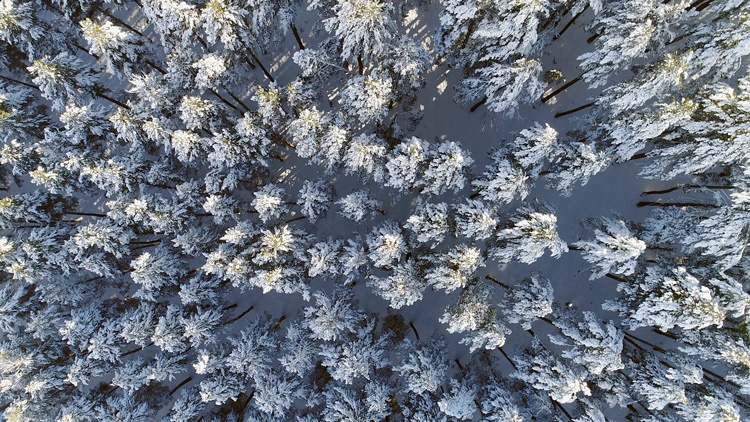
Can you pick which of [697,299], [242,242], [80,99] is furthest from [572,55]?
[80,99]

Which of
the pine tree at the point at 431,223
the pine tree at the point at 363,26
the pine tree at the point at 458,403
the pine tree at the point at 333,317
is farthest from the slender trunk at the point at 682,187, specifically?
the pine tree at the point at 333,317

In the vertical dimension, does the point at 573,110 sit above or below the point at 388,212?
below

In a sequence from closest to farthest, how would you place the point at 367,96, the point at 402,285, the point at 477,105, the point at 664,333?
the point at 367,96 → the point at 402,285 → the point at 664,333 → the point at 477,105

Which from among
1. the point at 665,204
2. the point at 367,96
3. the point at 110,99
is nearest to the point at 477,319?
the point at 367,96

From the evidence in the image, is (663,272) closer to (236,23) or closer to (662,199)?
(662,199)

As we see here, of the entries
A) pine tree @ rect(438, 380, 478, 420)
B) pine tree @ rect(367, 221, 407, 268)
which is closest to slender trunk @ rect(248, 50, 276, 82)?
pine tree @ rect(367, 221, 407, 268)

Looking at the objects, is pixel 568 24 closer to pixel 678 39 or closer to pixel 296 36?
pixel 678 39

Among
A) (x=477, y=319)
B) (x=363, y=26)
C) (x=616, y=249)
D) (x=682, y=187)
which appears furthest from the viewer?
(x=682, y=187)

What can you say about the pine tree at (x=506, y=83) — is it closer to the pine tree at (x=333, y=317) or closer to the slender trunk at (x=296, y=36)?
the slender trunk at (x=296, y=36)
